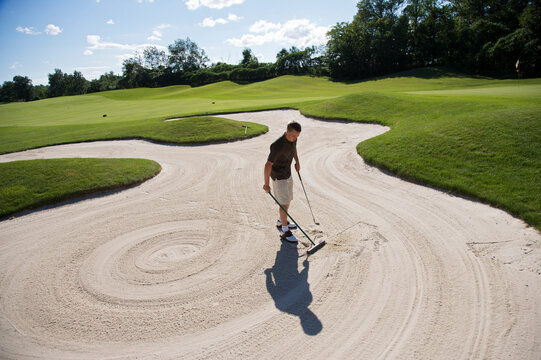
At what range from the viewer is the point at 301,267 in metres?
5.77

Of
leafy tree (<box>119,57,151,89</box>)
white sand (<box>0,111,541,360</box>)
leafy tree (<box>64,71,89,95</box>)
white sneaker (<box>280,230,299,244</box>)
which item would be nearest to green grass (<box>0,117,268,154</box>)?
white sand (<box>0,111,541,360</box>)

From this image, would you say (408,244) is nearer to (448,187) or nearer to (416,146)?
(448,187)

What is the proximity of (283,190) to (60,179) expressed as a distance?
8.51 m

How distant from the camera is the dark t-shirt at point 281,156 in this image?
619cm

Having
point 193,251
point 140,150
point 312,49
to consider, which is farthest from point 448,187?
point 312,49

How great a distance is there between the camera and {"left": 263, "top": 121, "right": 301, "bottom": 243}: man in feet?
20.2

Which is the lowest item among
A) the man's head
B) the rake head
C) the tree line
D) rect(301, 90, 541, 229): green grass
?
the rake head

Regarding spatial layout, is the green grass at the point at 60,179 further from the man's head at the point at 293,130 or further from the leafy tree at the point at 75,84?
the leafy tree at the point at 75,84

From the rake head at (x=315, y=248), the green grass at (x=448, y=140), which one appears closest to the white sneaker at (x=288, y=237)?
the rake head at (x=315, y=248)

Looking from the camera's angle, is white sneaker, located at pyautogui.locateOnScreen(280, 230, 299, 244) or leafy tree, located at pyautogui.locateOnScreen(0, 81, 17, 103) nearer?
white sneaker, located at pyautogui.locateOnScreen(280, 230, 299, 244)

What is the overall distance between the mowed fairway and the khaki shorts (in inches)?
35.3

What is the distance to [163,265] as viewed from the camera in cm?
604

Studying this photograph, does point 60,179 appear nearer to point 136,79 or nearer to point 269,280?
point 269,280

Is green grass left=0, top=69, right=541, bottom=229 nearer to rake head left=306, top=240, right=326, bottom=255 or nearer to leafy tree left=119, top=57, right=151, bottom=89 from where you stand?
rake head left=306, top=240, right=326, bottom=255
